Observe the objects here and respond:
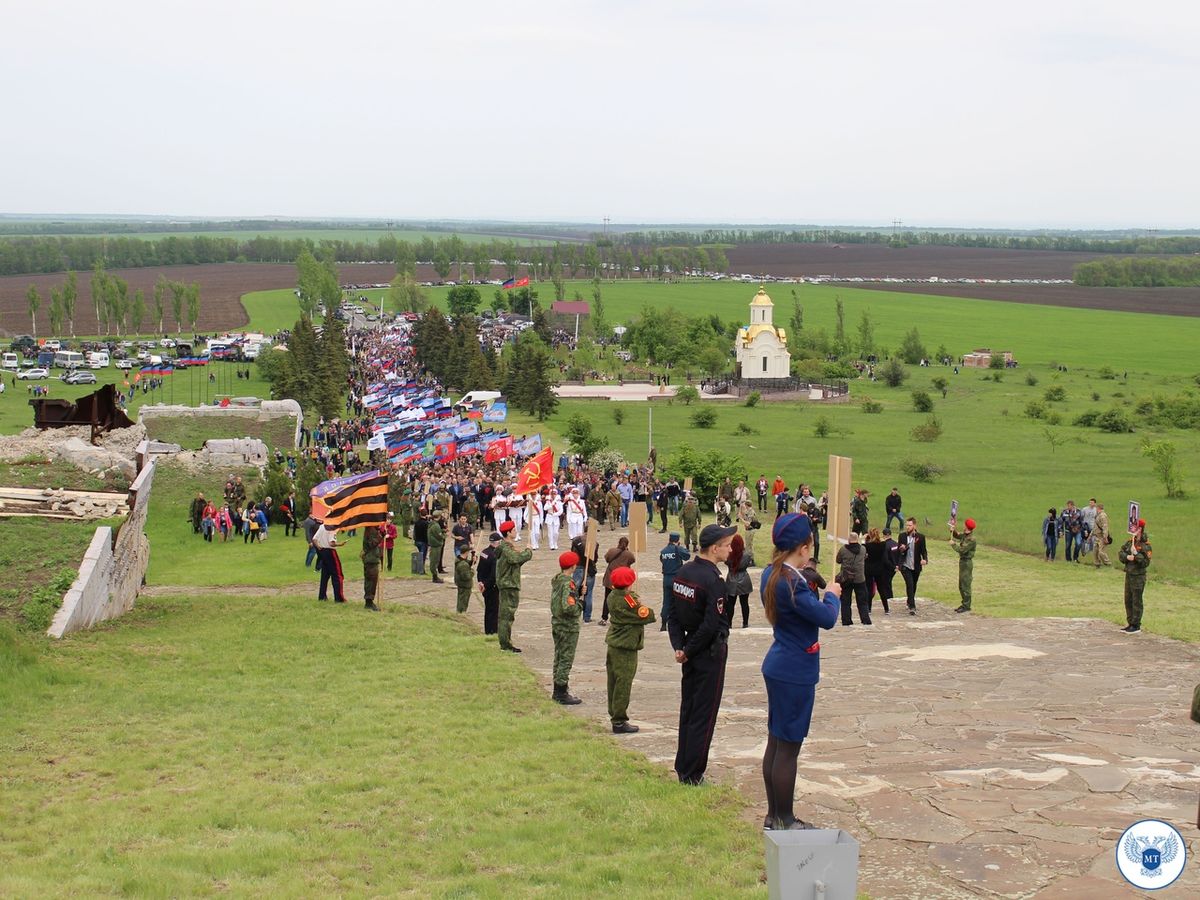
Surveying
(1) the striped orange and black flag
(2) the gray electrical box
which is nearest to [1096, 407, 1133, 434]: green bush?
(1) the striped orange and black flag

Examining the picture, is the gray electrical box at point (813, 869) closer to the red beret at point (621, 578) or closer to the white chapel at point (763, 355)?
the red beret at point (621, 578)

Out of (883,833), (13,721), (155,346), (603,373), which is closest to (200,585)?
(13,721)

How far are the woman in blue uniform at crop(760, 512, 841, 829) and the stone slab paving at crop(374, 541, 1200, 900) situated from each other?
599mm

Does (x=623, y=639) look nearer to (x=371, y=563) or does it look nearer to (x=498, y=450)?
(x=371, y=563)

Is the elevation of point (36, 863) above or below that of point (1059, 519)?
above

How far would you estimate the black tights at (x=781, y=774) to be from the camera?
7.61 metres

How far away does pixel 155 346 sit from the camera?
103 metres

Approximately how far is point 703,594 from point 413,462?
30535mm

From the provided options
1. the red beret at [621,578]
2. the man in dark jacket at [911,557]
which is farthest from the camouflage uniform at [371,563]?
the red beret at [621,578]

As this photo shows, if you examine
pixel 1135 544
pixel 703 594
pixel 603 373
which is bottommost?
pixel 603 373

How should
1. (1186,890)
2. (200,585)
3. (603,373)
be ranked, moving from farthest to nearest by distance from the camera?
1. (603,373)
2. (200,585)
3. (1186,890)

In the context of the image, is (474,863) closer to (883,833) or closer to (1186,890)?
(883,833)

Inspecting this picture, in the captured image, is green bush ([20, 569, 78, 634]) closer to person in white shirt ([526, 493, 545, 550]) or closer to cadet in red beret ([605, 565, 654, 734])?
cadet in red beret ([605, 565, 654, 734])

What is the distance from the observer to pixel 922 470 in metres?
45.8
